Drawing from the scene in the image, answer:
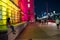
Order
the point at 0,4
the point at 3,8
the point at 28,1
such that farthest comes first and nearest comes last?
the point at 28,1
the point at 3,8
the point at 0,4

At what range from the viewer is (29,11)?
124m

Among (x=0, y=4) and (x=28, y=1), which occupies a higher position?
(x=28, y=1)

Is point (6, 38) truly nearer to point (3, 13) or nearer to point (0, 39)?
point (0, 39)

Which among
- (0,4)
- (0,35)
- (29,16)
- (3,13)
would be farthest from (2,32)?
(29,16)

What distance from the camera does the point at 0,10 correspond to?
2167 cm

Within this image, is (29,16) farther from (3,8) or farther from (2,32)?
(2,32)

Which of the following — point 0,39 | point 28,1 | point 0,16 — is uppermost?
point 28,1

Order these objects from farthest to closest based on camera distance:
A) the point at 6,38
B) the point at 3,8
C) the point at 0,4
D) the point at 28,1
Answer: the point at 28,1, the point at 3,8, the point at 0,4, the point at 6,38

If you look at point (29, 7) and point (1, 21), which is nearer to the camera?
point (1, 21)

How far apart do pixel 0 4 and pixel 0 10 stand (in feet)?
4.36

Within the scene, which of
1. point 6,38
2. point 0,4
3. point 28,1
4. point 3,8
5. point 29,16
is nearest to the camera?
point 6,38

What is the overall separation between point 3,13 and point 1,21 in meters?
1.40

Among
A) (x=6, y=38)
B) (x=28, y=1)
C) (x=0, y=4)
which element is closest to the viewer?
(x=6, y=38)

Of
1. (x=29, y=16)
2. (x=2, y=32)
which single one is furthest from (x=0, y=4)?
(x=29, y=16)
